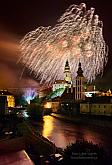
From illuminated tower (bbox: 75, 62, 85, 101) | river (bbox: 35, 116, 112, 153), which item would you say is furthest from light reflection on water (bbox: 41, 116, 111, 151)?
illuminated tower (bbox: 75, 62, 85, 101)

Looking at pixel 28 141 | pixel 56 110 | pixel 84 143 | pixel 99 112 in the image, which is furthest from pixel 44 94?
pixel 84 143

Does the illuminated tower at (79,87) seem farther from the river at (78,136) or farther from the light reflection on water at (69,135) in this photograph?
the river at (78,136)

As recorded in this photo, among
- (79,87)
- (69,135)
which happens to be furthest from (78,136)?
(79,87)

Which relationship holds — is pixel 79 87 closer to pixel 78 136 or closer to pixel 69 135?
pixel 69 135

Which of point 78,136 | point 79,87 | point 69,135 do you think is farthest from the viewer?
point 79,87

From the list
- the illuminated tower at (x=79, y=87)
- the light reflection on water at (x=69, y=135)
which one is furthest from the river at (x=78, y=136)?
the illuminated tower at (x=79, y=87)

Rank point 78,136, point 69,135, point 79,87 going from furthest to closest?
point 79,87
point 69,135
point 78,136

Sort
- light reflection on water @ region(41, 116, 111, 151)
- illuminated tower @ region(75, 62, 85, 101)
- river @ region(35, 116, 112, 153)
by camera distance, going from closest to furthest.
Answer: river @ region(35, 116, 112, 153) → light reflection on water @ region(41, 116, 111, 151) → illuminated tower @ region(75, 62, 85, 101)

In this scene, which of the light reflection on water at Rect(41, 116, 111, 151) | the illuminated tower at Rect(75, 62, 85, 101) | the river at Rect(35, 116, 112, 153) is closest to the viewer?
the river at Rect(35, 116, 112, 153)

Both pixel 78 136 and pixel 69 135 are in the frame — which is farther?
pixel 69 135

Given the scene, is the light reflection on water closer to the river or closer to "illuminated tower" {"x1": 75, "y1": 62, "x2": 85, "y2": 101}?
the river

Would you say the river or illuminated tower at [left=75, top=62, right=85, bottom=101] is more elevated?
illuminated tower at [left=75, top=62, right=85, bottom=101]

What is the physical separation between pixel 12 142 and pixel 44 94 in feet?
238

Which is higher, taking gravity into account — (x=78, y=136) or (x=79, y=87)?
(x=79, y=87)
